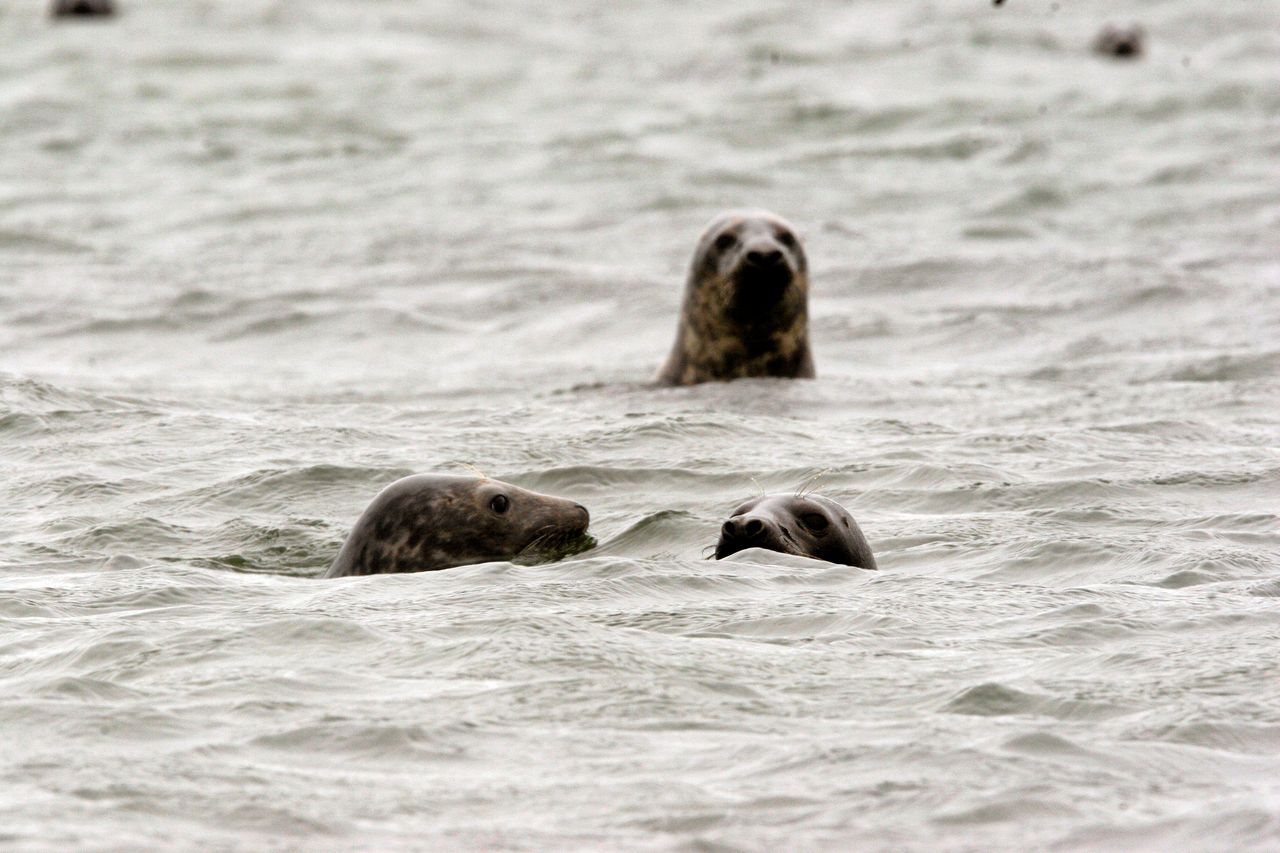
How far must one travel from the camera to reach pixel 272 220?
20.5 m

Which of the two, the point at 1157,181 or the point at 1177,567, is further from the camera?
the point at 1157,181

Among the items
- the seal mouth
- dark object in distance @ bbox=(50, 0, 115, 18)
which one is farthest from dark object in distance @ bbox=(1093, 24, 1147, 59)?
the seal mouth

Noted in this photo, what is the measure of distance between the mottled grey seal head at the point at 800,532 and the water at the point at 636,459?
17cm

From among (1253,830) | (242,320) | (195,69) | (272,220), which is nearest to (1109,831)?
(1253,830)

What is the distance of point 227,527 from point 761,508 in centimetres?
215

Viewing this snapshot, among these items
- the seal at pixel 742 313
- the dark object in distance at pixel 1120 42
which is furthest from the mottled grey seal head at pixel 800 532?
the dark object in distance at pixel 1120 42

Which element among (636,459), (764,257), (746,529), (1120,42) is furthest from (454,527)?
(1120,42)

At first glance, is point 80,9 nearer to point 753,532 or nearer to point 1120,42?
point 1120,42

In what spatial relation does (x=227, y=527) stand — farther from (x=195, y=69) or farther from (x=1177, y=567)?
(x=195, y=69)

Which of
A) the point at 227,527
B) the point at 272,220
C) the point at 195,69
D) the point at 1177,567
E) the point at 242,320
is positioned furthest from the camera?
the point at 195,69

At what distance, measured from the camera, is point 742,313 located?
43.2ft

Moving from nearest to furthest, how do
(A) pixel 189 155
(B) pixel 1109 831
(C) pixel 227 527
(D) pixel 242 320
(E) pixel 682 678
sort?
(B) pixel 1109 831 → (E) pixel 682 678 → (C) pixel 227 527 → (D) pixel 242 320 → (A) pixel 189 155

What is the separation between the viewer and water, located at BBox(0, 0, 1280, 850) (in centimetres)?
591

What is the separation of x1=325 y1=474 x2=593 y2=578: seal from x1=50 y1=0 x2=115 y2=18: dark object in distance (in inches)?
989
